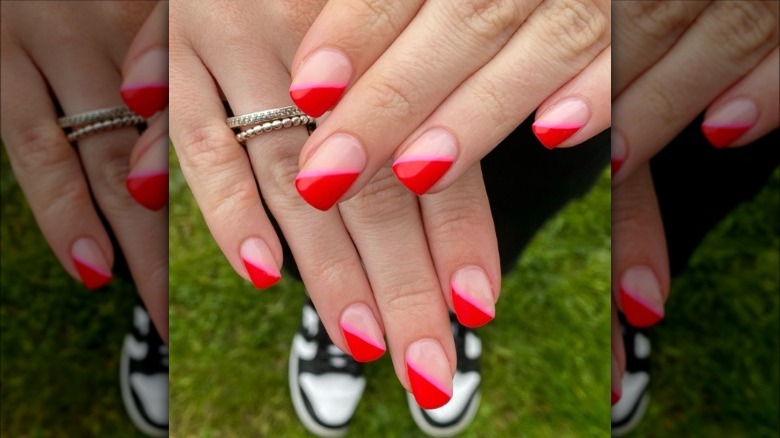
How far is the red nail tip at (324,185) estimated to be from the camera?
583mm

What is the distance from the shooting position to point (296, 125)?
2.12 feet

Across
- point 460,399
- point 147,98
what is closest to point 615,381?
point 460,399

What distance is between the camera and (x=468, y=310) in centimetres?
67

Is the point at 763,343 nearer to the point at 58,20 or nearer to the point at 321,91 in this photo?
the point at 321,91

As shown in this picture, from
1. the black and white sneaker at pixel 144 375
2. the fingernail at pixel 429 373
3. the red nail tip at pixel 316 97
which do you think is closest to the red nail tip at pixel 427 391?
the fingernail at pixel 429 373

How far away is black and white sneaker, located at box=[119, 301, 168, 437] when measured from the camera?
885mm

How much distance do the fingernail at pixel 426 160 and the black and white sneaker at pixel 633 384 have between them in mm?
430

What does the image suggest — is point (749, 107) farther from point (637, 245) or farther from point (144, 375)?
point (144, 375)

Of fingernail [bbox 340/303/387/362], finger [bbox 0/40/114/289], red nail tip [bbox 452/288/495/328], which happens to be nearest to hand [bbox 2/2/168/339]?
finger [bbox 0/40/114/289]

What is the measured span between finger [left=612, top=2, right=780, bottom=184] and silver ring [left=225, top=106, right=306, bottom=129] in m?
0.32

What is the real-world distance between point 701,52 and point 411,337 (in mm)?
398

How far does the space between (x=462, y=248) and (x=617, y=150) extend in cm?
19

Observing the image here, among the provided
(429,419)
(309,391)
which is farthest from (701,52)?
(309,391)

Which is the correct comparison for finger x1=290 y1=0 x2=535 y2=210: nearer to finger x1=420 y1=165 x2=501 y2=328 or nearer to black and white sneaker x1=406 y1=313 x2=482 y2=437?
finger x1=420 y1=165 x2=501 y2=328
